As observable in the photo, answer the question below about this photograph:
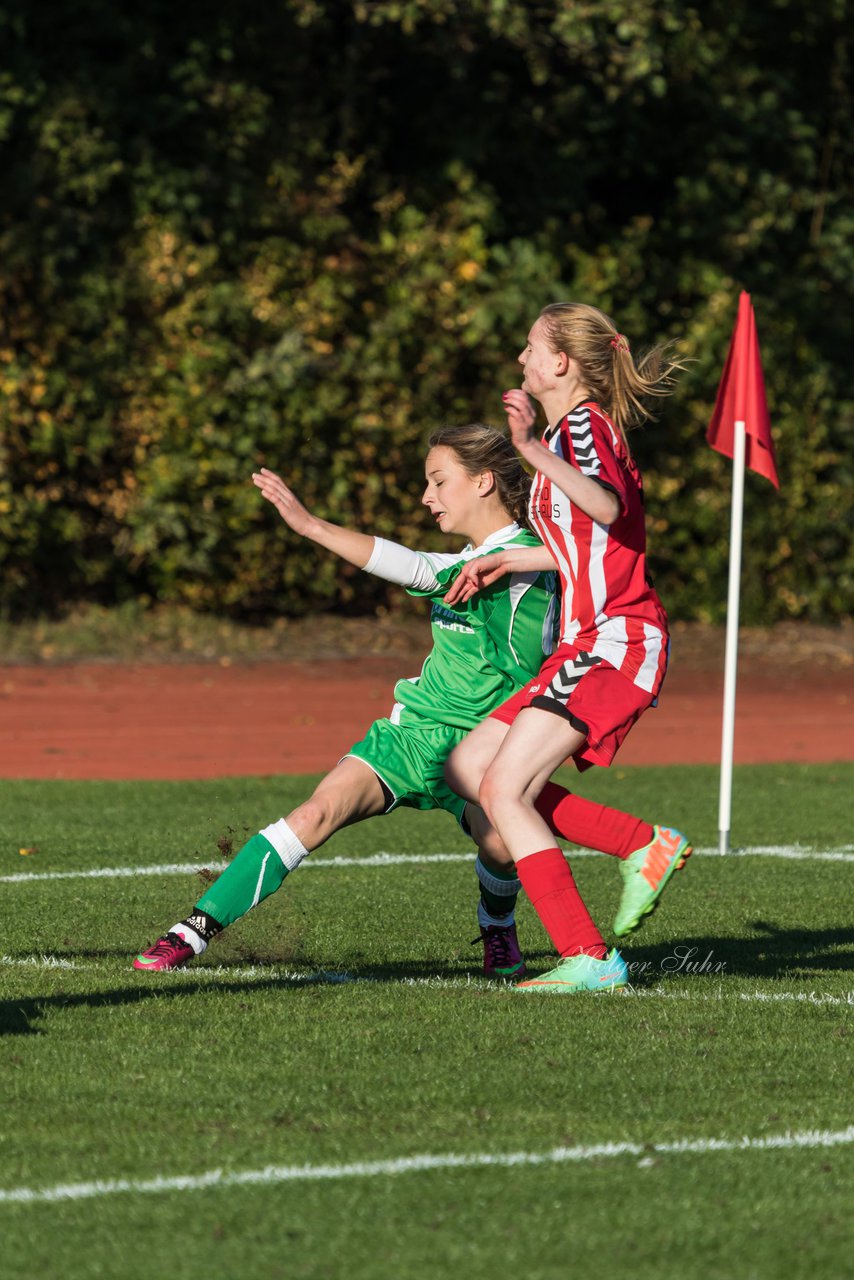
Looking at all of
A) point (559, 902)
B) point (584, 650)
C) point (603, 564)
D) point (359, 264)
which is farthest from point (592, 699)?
point (359, 264)

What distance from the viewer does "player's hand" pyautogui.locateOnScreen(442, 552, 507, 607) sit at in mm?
5793

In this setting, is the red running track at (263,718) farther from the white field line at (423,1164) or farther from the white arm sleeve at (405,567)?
the white field line at (423,1164)

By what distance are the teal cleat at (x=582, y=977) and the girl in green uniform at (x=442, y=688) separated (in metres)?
0.44

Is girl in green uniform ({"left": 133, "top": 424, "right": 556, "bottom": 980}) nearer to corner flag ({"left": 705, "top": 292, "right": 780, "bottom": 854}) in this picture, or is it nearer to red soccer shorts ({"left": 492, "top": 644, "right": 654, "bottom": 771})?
red soccer shorts ({"left": 492, "top": 644, "right": 654, "bottom": 771})

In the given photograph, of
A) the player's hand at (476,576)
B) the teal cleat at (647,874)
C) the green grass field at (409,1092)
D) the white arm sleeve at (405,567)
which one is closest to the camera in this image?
the green grass field at (409,1092)

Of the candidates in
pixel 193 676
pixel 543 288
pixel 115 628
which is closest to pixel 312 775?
pixel 193 676

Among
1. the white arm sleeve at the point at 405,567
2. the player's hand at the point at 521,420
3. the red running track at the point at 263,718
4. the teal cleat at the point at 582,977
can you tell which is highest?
the player's hand at the point at 521,420

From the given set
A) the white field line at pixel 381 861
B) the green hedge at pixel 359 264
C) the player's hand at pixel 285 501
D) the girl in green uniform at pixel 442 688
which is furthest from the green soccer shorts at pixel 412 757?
the green hedge at pixel 359 264

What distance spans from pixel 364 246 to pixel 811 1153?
16.0 meters

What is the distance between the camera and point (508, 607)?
239 inches

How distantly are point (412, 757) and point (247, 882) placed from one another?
0.63 m

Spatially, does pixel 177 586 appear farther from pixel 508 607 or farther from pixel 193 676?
pixel 508 607

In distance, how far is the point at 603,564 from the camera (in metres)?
5.62

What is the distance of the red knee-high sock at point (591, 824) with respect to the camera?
19.2 ft
